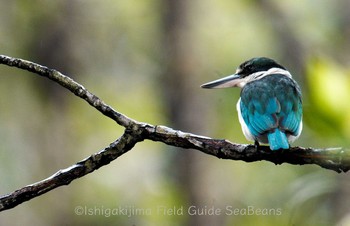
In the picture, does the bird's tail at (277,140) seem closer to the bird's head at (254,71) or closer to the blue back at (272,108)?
the blue back at (272,108)

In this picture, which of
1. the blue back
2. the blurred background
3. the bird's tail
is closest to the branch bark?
the bird's tail

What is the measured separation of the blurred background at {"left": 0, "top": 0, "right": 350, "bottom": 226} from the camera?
330 inches

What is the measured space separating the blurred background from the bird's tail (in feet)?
11.1

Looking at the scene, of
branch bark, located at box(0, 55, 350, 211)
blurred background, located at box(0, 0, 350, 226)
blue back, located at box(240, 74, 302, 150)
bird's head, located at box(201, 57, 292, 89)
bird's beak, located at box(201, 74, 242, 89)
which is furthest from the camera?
blurred background, located at box(0, 0, 350, 226)

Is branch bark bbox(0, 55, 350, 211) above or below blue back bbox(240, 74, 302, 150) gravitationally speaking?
below

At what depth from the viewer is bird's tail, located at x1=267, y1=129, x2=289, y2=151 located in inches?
132

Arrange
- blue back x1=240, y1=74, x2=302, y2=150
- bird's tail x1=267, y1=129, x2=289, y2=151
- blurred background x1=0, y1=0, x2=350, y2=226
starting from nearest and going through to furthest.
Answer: bird's tail x1=267, y1=129, x2=289, y2=151
blue back x1=240, y1=74, x2=302, y2=150
blurred background x1=0, y1=0, x2=350, y2=226

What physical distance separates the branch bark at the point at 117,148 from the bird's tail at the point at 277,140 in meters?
0.46

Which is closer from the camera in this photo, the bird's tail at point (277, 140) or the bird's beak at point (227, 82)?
the bird's tail at point (277, 140)

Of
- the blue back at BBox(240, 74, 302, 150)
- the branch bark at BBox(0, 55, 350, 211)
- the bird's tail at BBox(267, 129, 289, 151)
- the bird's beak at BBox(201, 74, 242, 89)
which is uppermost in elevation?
the bird's beak at BBox(201, 74, 242, 89)

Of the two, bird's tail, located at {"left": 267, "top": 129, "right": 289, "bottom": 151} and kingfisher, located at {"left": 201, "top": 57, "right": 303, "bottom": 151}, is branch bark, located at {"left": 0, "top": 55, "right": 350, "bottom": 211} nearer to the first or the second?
bird's tail, located at {"left": 267, "top": 129, "right": 289, "bottom": 151}

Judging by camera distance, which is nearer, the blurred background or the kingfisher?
the kingfisher

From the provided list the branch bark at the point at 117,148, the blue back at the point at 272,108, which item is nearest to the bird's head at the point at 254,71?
the blue back at the point at 272,108

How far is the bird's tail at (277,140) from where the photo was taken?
3.35m
